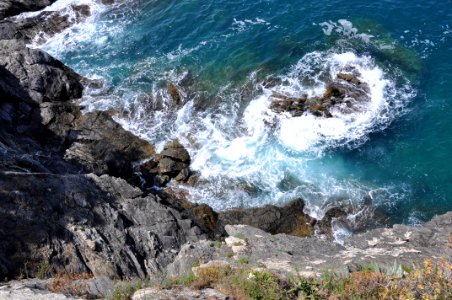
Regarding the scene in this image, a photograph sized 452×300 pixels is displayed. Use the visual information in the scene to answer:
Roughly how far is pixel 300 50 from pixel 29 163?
87.2ft

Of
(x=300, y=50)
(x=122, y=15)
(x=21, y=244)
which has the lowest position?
(x=21, y=244)

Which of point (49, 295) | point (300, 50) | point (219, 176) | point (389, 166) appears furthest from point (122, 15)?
point (49, 295)

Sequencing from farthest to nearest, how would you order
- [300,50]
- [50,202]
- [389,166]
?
[300,50]
[389,166]
[50,202]

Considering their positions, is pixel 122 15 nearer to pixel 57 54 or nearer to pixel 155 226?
pixel 57 54

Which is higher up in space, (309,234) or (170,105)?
(170,105)

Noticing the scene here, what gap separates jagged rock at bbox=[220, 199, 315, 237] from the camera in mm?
28031

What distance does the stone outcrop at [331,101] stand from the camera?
116 ft

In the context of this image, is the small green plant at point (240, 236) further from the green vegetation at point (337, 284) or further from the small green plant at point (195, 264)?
the green vegetation at point (337, 284)

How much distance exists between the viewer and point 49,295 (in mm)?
14688

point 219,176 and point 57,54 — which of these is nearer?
point 219,176

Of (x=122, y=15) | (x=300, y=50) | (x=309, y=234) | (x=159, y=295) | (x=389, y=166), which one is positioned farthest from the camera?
(x=122, y=15)

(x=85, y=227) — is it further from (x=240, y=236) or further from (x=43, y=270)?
(x=240, y=236)

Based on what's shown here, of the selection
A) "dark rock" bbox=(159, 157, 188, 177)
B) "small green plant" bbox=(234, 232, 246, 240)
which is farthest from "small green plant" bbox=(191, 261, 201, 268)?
"dark rock" bbox=(159, 157, 188, 177)

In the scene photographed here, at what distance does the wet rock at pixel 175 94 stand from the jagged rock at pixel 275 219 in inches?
491
